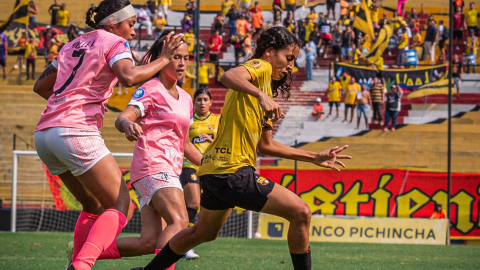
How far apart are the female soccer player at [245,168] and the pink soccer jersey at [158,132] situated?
605 mm

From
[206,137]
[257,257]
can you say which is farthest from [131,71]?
[257,257]

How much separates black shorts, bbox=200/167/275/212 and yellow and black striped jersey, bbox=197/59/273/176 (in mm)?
48

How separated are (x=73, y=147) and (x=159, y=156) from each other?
100cm

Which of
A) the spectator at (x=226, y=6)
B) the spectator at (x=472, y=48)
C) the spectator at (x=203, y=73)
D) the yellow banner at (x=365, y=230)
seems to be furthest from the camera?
the spectator at (x=226, y=6)

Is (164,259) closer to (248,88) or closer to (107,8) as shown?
(248,88)

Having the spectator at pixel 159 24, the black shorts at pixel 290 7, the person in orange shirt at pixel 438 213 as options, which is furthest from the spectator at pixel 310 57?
the person in orange shirt at pixel 438 213

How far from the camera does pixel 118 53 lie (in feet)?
14.9

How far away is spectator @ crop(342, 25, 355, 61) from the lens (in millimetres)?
25406

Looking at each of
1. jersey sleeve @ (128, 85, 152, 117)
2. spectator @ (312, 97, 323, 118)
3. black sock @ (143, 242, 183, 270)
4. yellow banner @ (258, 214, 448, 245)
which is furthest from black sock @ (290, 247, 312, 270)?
spectator @ (312, 97, 323, 118)

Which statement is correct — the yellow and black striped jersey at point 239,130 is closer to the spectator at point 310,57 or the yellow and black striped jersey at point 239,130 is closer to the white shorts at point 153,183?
the white shorts at point 153,183

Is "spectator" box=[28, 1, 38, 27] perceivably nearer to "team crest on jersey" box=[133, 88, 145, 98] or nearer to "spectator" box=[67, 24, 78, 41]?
"spectator" box=[67, 24, 78, 41]

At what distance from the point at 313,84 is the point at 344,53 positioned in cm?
168

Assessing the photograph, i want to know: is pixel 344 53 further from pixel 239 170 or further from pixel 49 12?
pixel 239 170

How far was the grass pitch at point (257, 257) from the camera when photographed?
7.71 m
